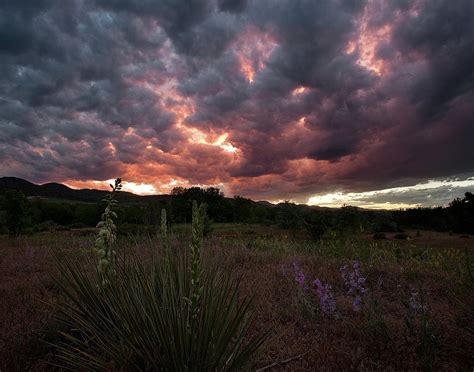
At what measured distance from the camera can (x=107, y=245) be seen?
3.26 m

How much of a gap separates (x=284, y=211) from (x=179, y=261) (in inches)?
1511

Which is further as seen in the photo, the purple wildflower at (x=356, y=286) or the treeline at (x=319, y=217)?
the treeline at (x=319, y=217)

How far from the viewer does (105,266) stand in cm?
317

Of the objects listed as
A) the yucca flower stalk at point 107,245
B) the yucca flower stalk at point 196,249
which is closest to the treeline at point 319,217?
the yucca flower stalk at point 107,245

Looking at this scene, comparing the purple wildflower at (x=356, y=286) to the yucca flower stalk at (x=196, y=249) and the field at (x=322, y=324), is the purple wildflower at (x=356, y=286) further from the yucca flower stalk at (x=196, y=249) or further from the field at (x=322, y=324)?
the yucca flower stalk at (x=196, y=249)

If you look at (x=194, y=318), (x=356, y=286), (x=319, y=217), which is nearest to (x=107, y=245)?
(x=194, y=318)

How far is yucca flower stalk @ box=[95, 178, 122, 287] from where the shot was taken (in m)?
3.15

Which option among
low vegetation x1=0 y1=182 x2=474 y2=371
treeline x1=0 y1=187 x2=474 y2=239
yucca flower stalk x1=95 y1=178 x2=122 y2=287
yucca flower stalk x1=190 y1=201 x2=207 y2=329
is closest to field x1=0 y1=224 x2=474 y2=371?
low vegetation x1=0 y1=182 x2=474 y2=371

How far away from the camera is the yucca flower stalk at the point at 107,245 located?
3.15m

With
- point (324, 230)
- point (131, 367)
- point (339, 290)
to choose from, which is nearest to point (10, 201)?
point (339, 290)

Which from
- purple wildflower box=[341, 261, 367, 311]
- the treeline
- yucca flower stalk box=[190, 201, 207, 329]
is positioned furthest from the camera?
the treeline

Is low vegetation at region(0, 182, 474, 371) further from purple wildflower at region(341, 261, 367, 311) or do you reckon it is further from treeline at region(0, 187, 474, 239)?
treeline at region(0, 187, 474, 239)

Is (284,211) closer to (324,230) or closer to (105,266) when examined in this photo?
(324,230)

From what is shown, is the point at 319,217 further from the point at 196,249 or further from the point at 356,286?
the point at 196,249
